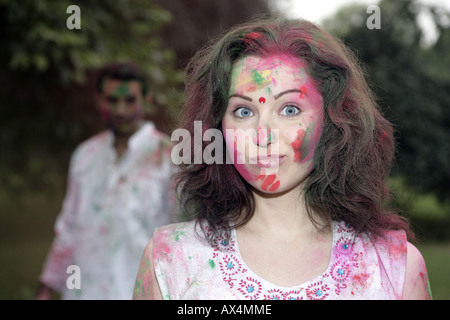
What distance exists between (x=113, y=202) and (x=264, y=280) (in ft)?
7.63

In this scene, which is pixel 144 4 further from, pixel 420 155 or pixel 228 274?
pixel 228 274

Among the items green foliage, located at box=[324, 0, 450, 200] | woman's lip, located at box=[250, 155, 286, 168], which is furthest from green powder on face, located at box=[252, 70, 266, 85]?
green foliage, located at box=[324, 0, 450, 200]

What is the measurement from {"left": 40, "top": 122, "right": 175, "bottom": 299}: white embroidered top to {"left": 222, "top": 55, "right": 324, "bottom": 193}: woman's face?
194 cm

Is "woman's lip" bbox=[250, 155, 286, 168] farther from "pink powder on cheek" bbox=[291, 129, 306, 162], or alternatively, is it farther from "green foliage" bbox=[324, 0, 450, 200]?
"green foliage" bbox=[324, 0, 450, 200]

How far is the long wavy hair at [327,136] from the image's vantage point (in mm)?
1893

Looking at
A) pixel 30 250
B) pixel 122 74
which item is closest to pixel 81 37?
pixel 122 74

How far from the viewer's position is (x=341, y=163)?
192 centimetres

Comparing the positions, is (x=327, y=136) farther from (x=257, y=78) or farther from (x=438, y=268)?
(x=438, y=268)

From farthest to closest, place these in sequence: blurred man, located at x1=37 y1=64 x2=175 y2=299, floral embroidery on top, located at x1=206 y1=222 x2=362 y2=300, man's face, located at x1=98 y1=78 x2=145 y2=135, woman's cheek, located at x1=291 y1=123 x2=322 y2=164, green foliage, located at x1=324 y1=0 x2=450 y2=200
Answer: green foliage, located at x1=324 y1=0 x2=450 y2=200 → man's face, located at x1=98 y1=78 x2=145 y2=135 → blurred man, located at x1=37 y1=64 x2=175 y2=299 → woman's cheek, located at x1=291 y1=123 x2=322 y2=164 → floral embroidery on top, located at x1=206 y1=222 x2=362 y2=300

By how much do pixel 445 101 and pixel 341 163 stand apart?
552 centimetres

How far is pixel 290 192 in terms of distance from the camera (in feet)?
6.40

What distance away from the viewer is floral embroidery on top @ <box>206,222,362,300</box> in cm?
175

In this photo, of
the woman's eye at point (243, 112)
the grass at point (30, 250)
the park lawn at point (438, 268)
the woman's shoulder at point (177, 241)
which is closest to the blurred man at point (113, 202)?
the woman's shoulder at point (177, 241)
